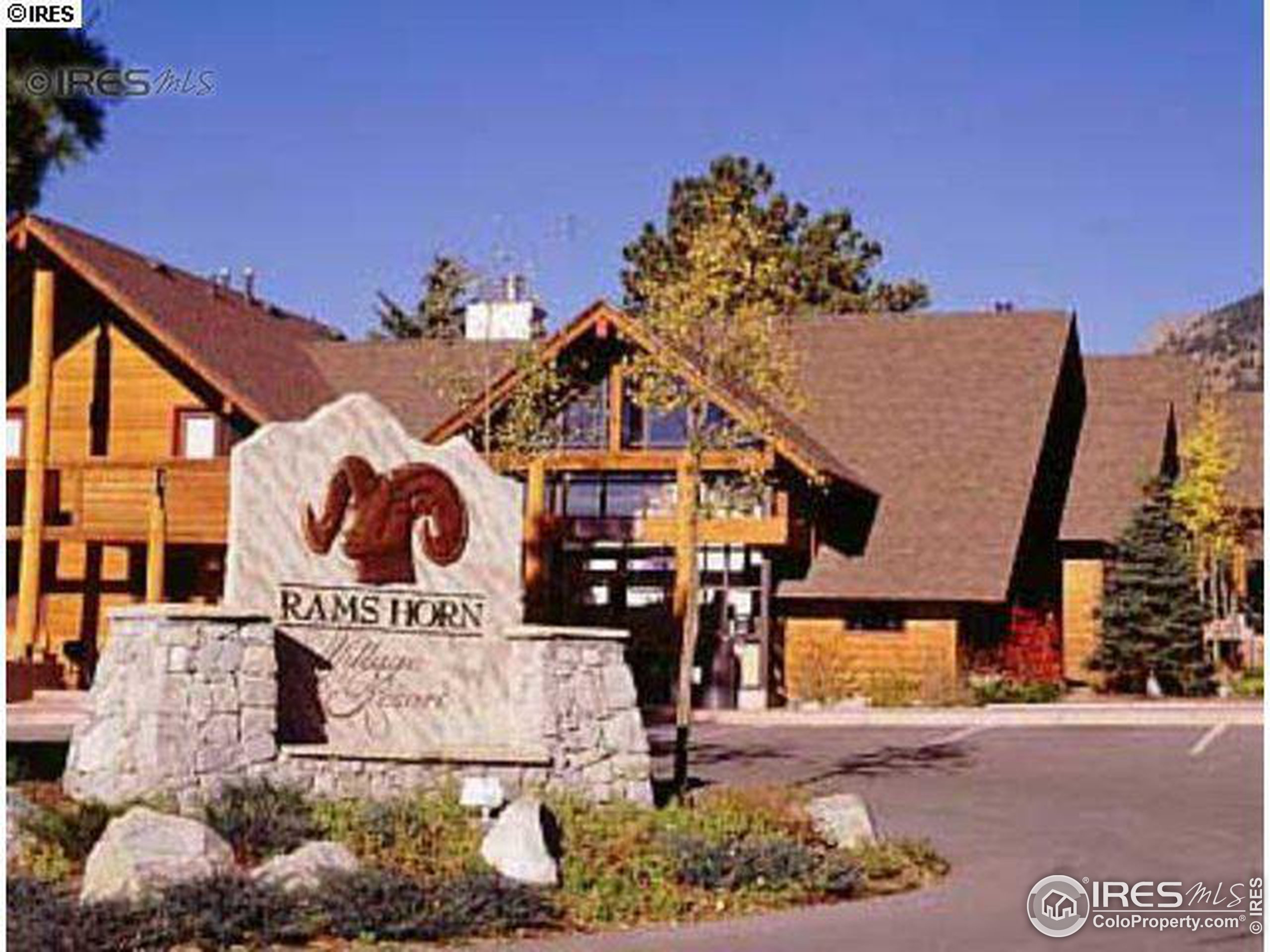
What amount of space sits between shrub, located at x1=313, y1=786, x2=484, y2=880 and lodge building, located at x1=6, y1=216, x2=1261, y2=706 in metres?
13.8

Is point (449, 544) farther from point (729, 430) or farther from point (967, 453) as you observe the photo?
point (967, 453)

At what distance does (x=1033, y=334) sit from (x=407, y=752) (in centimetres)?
2419

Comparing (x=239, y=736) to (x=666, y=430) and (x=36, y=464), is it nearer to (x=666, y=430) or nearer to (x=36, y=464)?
(x=36, y=464)

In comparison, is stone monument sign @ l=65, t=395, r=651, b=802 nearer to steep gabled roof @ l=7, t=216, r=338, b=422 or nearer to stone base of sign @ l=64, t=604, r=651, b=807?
stone base of sign @ l=64, t=604, r=651, b=807

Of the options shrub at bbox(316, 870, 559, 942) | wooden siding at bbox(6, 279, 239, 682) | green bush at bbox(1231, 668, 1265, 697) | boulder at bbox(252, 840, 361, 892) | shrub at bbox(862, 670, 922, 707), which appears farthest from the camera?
wooden siding at bbox(6, 279, 239, 682)

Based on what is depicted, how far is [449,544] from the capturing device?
53.8ft

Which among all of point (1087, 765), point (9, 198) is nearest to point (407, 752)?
point (9, 198)

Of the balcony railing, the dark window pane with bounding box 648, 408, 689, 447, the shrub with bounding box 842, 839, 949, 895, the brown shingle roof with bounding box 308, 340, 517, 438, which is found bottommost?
the shrub with bounding box 842, 839, 949, 895

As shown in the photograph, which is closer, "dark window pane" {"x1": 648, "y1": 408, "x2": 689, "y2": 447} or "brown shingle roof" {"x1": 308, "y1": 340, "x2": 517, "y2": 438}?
"dark window pane" {"x1": 648, "y1": 408, "x2": 689, "y2": 447}

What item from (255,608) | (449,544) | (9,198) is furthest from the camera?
(449,544)

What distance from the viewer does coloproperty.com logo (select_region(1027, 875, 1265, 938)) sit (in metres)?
12.3

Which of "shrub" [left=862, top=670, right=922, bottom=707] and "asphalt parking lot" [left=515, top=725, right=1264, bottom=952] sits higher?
"shrub" [left=862, top=670, right=922, bottom=707]

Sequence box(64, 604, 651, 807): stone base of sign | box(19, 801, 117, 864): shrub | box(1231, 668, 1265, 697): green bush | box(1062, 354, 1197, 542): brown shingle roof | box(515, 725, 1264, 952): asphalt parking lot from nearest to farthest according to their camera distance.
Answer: box(515, 725, 1264, 952): asphalt parking lot < box(19, 801, 117, 864): shrub < box(64, 604, 651, 807): stone base of sign < box(1231, 668, 1265, 697): green bush < box(1062, 354, 1197, 542): brown shingle roof

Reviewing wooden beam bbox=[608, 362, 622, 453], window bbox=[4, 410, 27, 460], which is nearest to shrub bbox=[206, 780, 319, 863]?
wooden beam bbox=[608, 362, 622, 453]
